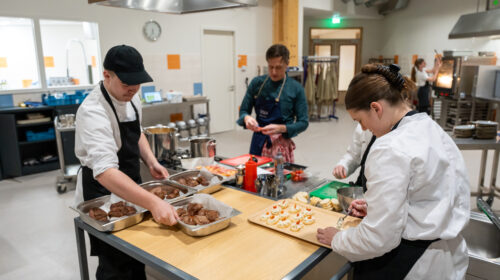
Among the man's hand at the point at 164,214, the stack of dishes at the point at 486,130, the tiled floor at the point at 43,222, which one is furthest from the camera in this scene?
the stack of dishes at the point at 486,130

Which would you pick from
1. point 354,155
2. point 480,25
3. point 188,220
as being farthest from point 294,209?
point 480,25

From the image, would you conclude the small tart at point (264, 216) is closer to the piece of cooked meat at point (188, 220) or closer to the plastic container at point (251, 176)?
the piece of cooked meat at point (188, 220)

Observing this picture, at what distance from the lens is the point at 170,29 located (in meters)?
6.84

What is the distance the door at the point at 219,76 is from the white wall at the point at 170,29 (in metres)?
0.18

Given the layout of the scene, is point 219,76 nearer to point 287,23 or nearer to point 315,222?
point 287,23

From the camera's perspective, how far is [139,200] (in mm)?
1610

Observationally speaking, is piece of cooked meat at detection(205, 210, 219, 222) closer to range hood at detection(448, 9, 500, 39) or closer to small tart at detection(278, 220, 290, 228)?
small tart at detection(278, 220, 290, 228)

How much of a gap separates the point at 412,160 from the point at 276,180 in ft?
3.55

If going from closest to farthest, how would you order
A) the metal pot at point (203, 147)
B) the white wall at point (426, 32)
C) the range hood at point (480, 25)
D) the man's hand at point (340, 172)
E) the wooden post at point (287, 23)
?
the man's hand at point (340, 172), the metal pot at point (203, 147), the range hood at point (480, 25), the wooden post at point (287, 23), the white wall at point (426, 32)

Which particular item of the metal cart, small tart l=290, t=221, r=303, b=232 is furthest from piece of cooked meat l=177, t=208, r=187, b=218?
the metal cart

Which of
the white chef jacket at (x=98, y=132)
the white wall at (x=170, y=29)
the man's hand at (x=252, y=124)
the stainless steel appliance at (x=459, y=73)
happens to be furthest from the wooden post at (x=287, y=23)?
the white chef jacket at (x=98, y=132)

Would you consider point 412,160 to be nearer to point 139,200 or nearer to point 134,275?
point 139,200

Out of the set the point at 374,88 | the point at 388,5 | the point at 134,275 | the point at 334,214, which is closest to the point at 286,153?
the point at 334,214

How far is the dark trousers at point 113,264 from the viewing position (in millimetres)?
1814
